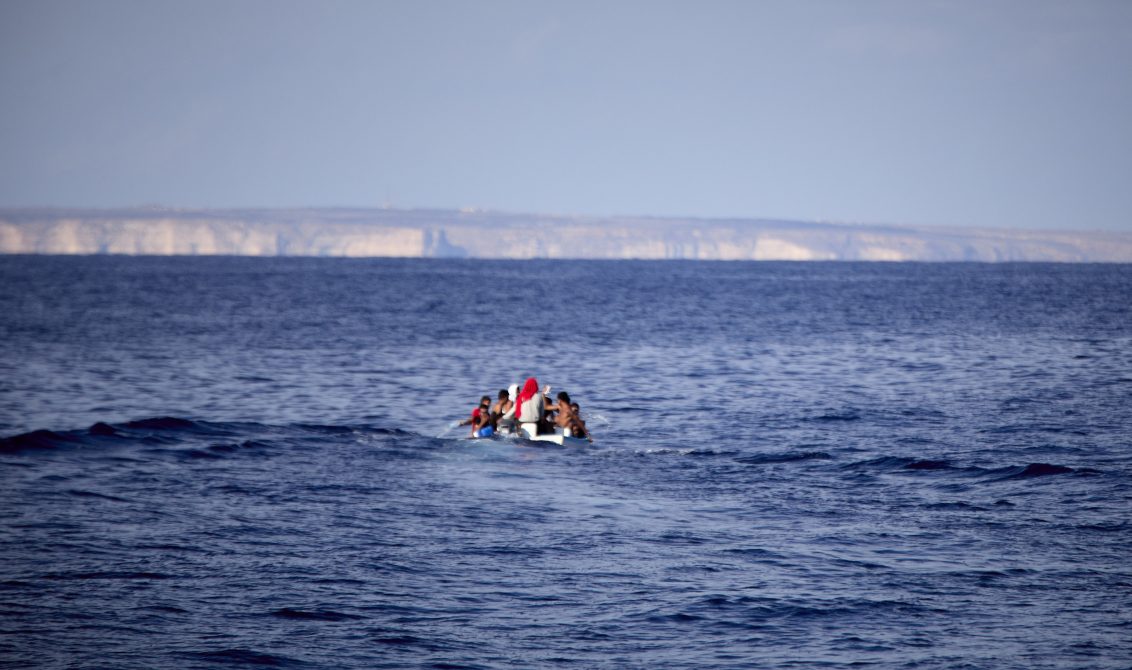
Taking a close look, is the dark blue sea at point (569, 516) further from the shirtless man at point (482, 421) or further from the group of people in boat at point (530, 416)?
the group of people in boat at point (530, 416)

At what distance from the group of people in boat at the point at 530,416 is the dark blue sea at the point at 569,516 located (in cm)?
67

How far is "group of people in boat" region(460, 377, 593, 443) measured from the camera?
3155 cm

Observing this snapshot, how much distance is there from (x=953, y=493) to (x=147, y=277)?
156995 mm

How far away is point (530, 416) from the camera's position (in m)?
31.8

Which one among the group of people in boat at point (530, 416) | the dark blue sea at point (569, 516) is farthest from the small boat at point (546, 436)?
the dark blue sea at point (569, 516)

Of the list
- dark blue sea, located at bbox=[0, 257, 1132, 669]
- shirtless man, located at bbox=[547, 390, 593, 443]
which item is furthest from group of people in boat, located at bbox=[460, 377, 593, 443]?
dark blue sea, located at bbox=[0, 257, 1132, 669]

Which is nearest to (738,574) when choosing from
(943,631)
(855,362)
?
(943,631)

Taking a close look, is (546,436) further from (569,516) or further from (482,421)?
(569,516)

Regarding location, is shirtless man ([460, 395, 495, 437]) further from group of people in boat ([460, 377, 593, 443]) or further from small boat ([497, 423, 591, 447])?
small boat ([497, 423, 591, 447])

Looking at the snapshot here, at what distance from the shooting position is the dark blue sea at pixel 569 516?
1577cm

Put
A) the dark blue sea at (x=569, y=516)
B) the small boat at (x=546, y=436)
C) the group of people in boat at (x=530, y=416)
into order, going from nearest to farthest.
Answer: the dark blue sea at (x=569, y=516), the small boat at (x=546, y=436), the group of people in boat at (x=530, y=416)

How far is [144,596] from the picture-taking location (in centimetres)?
1745

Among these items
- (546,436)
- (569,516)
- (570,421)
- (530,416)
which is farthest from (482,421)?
(569,516)

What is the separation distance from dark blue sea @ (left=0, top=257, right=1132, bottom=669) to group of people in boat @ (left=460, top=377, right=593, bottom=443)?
0.67m
